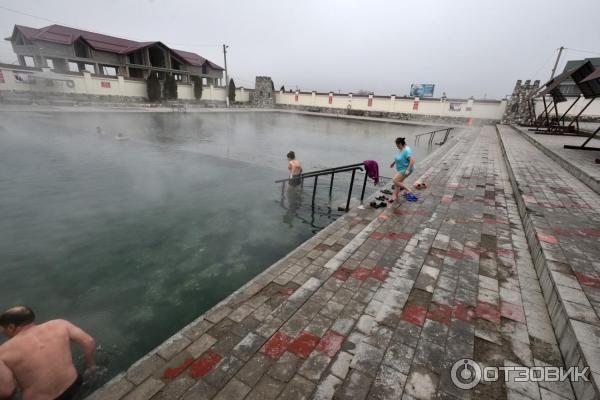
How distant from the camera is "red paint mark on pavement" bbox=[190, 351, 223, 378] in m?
2.11

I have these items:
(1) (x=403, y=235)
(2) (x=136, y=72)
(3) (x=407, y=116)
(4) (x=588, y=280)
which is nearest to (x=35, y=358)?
(1) (x=403, y=235)

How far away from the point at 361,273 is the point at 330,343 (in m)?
1.23

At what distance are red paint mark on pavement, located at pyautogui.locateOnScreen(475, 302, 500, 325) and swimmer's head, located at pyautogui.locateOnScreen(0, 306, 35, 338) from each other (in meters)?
4.11

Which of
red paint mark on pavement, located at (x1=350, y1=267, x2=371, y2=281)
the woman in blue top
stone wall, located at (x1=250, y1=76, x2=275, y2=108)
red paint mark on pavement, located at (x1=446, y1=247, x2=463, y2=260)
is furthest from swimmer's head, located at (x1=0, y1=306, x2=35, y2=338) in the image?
stone wall, located at (x1=250, y1=76, x2=275, y2=108)

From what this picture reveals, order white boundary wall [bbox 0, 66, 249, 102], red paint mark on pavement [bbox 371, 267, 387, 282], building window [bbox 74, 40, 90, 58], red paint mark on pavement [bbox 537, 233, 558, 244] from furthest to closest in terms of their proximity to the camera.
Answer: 1. building window [bbox 74, 40, 90, 58]
2. white boundary wall [bbox 0, 66, 249, 102]
3. red paint mark on pavement [bbox 537, 233, 558, 244]
4. red paint mark on pavement [bbox 371, 267, 387, 282]

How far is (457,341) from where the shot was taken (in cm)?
238

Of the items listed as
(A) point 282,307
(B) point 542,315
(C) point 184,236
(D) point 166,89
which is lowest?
(C) point 184,236

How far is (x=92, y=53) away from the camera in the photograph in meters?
34.0

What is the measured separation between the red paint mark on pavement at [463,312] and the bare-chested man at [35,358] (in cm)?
367

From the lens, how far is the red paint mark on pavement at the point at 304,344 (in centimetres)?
229

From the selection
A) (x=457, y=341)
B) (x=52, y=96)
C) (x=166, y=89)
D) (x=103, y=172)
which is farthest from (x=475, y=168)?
(x=166, y=89)

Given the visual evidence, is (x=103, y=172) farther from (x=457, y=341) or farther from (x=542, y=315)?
(x=542, y=315)

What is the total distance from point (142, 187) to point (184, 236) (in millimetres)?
3680

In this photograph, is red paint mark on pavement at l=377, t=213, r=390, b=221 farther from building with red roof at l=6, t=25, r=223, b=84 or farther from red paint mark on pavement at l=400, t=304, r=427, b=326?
building with red roof at l=6, t=25, r=223, b=84
